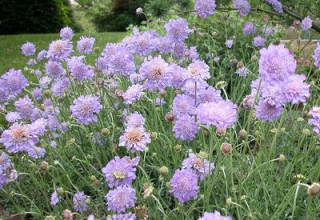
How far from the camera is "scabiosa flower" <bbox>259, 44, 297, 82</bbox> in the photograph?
1183 mm

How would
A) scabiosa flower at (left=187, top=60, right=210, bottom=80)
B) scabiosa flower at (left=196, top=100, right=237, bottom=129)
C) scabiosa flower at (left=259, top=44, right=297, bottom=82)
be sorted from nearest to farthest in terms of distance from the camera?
scabiosa flower at (left=259, top=44, right=297, bottom=82) < scabiosa flower at (left=196, top=100, right=237, bottom=129) < scabiosa flower at (left=187, top=60, right=210, bottom=80)

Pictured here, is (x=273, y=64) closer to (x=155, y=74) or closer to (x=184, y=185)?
(x=184, y=185)

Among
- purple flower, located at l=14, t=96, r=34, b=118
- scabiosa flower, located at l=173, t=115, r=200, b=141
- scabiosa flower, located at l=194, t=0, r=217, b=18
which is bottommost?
purple flower, located at l=14, t=96, r=34, b=118

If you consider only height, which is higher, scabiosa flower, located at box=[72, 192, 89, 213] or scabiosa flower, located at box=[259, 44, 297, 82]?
scabiosa flower, located at box=[259, 44, 297, 82]

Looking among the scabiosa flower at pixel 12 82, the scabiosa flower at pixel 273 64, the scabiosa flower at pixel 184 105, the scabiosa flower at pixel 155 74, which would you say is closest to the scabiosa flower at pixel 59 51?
the scabiosa flower at pixel 12 82

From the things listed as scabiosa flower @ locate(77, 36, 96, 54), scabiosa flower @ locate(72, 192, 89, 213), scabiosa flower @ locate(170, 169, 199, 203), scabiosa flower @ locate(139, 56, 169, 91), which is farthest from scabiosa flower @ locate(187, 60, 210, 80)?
scabiosa flower @ locate(77, 36, 96, 54)

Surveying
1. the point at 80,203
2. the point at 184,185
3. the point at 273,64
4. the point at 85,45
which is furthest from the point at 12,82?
the point at 273,64

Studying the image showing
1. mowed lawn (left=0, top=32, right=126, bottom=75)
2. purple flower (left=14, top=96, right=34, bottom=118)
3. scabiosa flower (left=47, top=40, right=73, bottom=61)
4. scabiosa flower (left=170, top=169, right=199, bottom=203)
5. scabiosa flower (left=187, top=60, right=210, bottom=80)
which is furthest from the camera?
mowed lawn (left=0, top=32, right=126, bottom=75)

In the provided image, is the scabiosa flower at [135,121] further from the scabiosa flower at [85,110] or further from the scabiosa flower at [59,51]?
the scabiosa flower at [59,51]

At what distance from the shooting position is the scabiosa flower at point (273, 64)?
3.88 feet

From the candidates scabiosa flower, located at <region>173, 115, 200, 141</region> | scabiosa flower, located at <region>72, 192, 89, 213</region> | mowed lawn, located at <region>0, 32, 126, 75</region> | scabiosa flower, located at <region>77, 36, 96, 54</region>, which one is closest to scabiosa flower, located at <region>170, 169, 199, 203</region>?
scabiosa flower, located at <region>173, 115, 200, 141</region>

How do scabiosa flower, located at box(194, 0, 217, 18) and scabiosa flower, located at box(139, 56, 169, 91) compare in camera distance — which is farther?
scabiosa flower, located at box(194, 0, 217, 18)

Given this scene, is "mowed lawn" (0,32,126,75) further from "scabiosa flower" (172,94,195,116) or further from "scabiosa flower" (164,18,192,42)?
"scabiosa flower" (172,94,195,116)

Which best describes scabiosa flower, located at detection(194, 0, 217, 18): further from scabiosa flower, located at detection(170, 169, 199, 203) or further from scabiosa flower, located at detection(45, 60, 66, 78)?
scabiosa flower, located at detection(170, 169, 199, 203)
